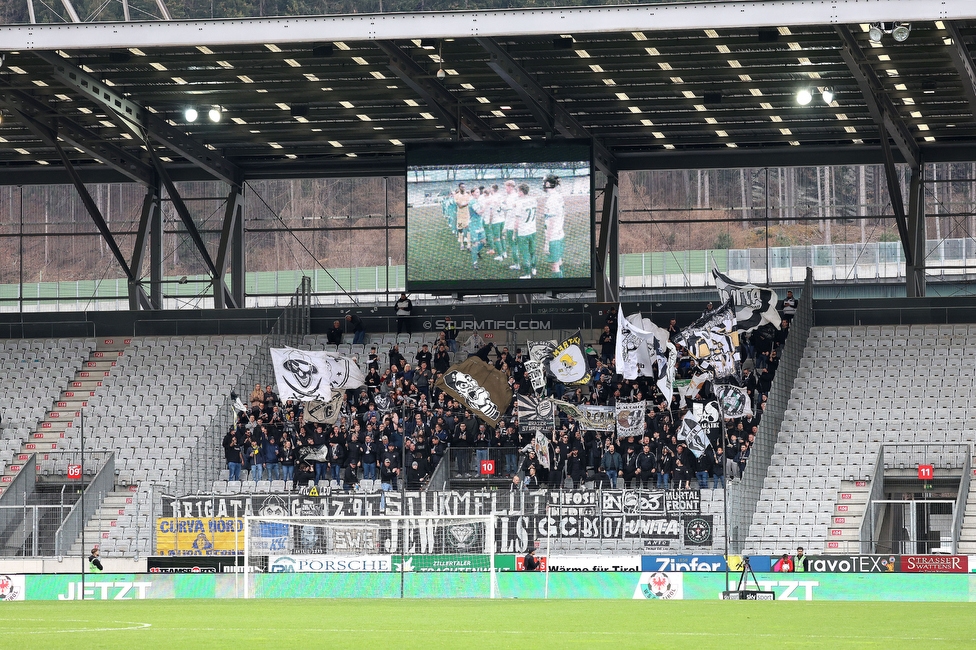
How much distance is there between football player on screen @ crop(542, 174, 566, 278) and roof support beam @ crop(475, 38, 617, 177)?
155cm

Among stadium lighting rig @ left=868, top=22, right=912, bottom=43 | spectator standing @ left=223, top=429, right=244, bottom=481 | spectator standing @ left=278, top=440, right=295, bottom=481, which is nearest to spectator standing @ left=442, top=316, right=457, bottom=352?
spectator standing @ left=278, top=440, right=295, bottom=481

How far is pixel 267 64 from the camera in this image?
3459cm

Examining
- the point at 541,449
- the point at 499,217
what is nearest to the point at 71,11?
the point at 499,217

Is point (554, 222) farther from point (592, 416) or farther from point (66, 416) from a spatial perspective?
point (66, 416)

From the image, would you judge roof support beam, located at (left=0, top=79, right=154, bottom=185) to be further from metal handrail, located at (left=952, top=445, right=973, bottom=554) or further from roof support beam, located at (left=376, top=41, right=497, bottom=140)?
metal handrail, located at (left=952, top=445, right=973, bottom=554)

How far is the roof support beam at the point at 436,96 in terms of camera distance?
3366 cm

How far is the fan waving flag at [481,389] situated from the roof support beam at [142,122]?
991 centimetres

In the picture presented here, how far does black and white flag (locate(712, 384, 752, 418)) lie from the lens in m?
34.5

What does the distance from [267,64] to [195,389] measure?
33.4 ft

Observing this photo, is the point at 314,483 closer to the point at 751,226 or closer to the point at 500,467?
the point at 500,467

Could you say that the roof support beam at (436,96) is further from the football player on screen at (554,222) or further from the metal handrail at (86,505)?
the metal handrail at (86,505)

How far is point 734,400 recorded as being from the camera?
34.6m

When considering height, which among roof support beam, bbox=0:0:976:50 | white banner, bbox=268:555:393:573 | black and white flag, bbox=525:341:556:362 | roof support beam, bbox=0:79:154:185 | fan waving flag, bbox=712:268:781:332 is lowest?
white banner, bbox=268:555:393:573

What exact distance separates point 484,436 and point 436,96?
842 centimetres
